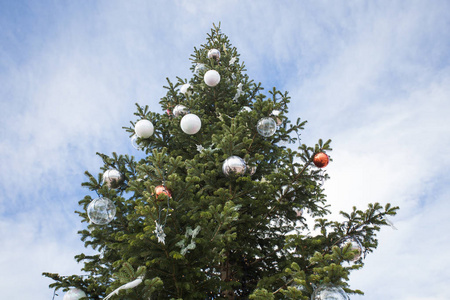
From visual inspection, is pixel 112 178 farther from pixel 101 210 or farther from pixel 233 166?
pixel 233 166

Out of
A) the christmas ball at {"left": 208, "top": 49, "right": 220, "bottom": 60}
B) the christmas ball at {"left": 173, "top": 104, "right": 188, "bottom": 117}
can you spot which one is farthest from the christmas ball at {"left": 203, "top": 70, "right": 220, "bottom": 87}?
the christmas ball at {"left": 208, "top": 49, "right": 220, "bottom": 60}

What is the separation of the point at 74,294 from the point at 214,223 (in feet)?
7.71

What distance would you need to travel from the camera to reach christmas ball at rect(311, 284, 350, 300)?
11.8 feet

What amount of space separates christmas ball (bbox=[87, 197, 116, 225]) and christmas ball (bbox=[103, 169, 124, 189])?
175cm

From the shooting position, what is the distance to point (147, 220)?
3.97 m

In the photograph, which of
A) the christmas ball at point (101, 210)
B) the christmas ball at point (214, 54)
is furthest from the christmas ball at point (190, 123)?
the christmas ball at point (214, 54)

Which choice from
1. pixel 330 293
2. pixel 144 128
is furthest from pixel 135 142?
pixel 330 293

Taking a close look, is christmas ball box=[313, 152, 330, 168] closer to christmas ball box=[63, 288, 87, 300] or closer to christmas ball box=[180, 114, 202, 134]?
christmas ball box=[180, 114, 202, 134]

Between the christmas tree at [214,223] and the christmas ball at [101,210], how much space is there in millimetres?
14

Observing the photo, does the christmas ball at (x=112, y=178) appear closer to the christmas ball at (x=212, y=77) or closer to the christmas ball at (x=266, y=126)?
the christmas ball at (x=266, y=126)

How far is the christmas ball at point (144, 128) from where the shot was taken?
6.62 m

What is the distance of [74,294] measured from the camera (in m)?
4.47

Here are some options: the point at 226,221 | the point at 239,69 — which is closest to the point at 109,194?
the point at 226,221

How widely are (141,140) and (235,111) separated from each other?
259 cm
